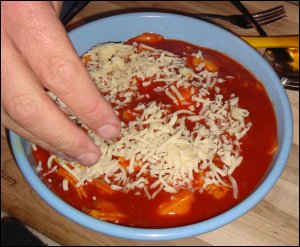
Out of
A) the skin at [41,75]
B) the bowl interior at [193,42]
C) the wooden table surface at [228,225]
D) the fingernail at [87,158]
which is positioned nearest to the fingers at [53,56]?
the skin at [41,75]

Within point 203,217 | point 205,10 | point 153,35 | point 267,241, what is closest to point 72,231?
point 203,217

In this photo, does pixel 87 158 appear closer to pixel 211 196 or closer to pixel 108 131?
pixel 108 131

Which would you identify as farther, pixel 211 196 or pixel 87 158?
pixel 211 196

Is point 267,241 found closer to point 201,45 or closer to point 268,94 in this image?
point 268,94

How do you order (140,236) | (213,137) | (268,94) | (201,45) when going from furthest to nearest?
(201,45), (268,94), (213,137), (140,236)

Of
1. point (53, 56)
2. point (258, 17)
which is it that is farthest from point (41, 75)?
point (258, 17)

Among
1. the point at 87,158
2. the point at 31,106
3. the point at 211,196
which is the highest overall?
the point at 31,106
